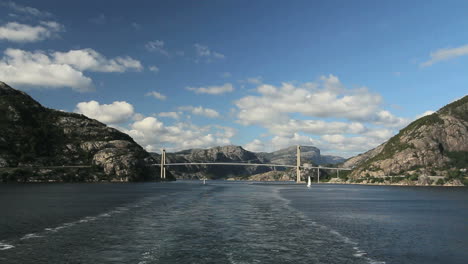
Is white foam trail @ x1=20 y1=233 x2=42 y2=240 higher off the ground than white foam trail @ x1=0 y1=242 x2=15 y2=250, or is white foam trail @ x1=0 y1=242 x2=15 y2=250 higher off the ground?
white foam trail @ x1=0 y1=242 x2=15 y2=250

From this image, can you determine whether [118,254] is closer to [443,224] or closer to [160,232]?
[160,232]

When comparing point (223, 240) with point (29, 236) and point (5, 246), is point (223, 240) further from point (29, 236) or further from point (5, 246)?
point (29, 236)

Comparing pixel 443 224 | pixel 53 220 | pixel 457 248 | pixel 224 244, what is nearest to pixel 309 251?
pixel 224 244

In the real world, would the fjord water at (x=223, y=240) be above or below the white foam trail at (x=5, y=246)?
below

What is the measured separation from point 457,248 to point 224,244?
70.3 ft

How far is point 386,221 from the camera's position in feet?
177

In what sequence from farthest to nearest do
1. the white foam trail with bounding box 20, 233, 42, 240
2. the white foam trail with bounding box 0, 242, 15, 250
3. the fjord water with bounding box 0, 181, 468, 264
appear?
the white foam trail with bounding box 20, 233, 42, 240 → the white foam trail with bounding box 0, 242, 15, 250 → the fjord water with bounding box 0, 181, 468, 264

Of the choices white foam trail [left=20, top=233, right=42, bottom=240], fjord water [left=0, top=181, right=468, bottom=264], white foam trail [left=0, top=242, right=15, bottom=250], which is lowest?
fjord water [left=0, top=181, right=468, bottom=264]

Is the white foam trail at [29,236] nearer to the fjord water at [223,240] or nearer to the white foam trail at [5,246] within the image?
the fjord water at [223,240]

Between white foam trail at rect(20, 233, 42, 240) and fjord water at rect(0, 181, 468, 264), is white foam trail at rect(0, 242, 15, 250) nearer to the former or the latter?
fjord water at rect(0, 181, 468, 264)

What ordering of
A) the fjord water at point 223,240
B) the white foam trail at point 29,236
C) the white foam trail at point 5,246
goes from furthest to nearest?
the white foam trail at point 29,236 → the white foam trail at point 5,246 → the fjord water at point 223,240

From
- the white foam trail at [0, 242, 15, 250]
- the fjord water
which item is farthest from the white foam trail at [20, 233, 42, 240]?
the white foam trail at [0, 242, 15, 250]

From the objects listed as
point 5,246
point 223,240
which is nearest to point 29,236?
point 5,246

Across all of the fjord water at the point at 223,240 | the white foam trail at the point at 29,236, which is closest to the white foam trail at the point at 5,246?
the fjord water at the point at 223,240
